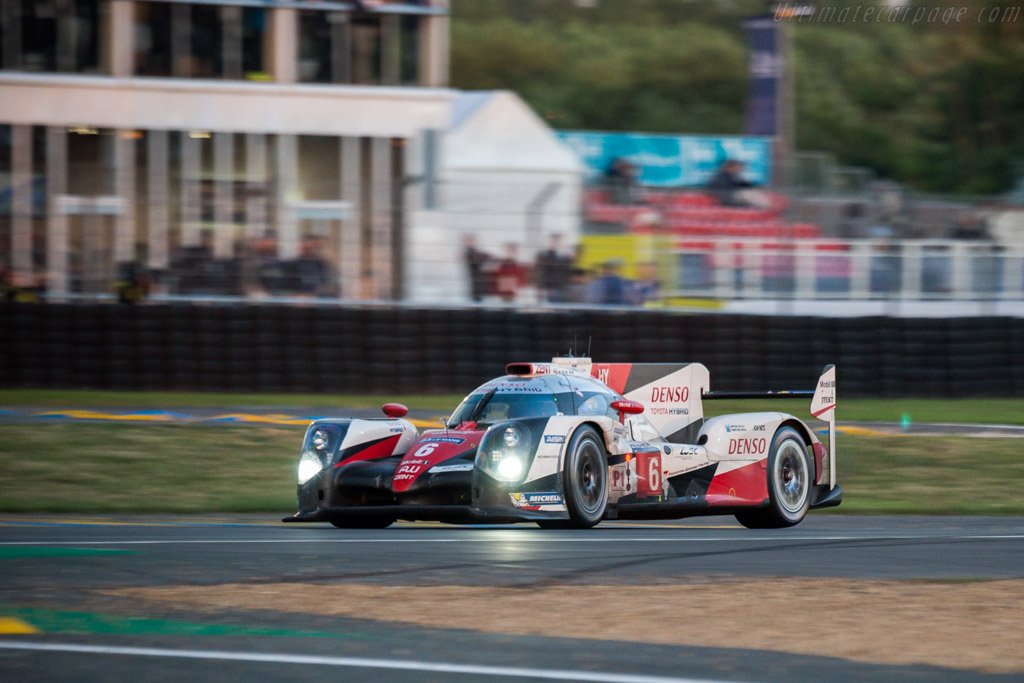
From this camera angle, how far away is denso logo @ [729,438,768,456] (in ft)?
34.2

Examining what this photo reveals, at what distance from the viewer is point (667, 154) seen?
36.2m

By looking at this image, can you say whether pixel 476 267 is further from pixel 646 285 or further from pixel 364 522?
pixel 364 522

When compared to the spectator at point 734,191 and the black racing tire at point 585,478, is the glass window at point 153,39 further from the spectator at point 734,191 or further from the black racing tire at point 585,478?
the black racing tire at point 585,478

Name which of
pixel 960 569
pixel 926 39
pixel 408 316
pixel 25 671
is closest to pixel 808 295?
pixel 408 316

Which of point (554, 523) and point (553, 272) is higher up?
point (553, 272)

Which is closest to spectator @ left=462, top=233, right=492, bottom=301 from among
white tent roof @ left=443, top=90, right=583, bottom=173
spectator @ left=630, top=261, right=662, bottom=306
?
spectator @ left=630, top=261, right=662, bottom=306

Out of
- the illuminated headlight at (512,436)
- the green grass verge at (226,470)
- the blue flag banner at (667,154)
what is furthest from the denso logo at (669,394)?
the blue flag banner at (667,154)

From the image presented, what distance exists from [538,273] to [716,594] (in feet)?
41.8

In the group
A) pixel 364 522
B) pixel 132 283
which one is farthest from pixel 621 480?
pixel 132 283

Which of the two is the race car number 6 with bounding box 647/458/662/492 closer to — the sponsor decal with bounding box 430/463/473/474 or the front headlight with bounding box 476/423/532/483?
the front headlight with bounding box 476/423/532/483

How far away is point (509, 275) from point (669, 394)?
8.61m

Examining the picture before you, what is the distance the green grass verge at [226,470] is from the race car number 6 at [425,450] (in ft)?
8.41

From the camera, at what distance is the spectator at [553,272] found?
19.3 meters

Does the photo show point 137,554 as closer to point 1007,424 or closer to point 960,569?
point 960,569
